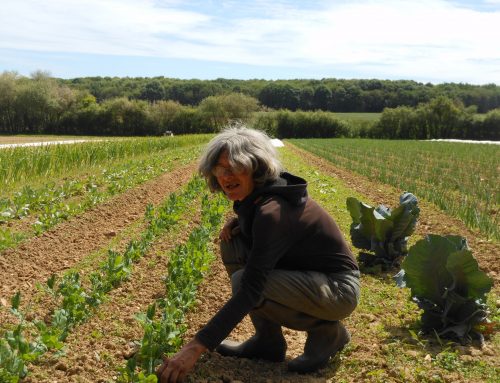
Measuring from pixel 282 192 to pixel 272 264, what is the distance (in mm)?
392

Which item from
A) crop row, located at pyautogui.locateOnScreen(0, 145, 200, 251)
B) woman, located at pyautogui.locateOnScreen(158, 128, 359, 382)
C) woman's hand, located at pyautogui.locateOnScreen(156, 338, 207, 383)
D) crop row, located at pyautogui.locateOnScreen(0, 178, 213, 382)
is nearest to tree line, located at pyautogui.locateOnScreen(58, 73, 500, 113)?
crop row, located at pyautogui.locateOnScreen(0, 145, 200, 251)

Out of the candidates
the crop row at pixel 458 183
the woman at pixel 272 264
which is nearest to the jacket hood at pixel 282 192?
the woman at pixel 272 264

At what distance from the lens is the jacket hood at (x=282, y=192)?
296 centimetres

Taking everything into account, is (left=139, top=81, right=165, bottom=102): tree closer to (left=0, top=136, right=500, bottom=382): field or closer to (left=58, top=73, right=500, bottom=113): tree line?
(left=58, top=73, right=500, bottom=113): tree line

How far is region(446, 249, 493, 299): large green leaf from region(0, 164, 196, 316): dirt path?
11.0 feet

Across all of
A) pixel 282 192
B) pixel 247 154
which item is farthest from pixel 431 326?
pixel 247 154

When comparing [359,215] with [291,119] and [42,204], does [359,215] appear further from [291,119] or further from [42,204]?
[291,119]

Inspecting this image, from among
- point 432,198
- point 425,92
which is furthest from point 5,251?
point 425,92

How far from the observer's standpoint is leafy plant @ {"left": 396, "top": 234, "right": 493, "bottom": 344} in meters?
3.70

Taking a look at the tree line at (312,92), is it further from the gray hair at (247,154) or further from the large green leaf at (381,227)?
the gray hair at (247,154)

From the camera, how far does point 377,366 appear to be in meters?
3.50

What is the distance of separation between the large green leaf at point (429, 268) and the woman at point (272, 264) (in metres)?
0.69

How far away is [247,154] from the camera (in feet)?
9.71

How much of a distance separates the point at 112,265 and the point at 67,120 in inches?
2489
